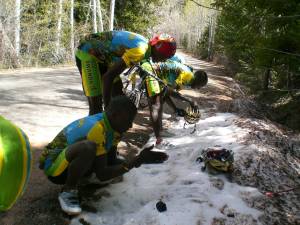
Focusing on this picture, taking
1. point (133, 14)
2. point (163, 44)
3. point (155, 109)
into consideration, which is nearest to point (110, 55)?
point (163, 44)

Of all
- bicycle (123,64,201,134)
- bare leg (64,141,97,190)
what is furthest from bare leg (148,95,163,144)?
bare leg (64,141,97,190)

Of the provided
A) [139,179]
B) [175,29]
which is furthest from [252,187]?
[175,29]

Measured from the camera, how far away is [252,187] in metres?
4.13

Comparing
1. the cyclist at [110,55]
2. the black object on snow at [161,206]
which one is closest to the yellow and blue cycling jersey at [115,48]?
the cyclist at [110,55]

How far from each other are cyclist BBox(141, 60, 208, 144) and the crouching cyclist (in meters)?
2.02

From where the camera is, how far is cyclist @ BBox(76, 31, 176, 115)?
416 centimetres

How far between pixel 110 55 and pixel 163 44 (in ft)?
1.99

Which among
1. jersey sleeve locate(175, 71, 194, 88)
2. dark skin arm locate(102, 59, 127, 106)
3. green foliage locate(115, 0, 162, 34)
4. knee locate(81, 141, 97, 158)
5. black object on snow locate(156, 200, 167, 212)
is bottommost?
Answer: black object on snow locate(156, 200, 167, 212)

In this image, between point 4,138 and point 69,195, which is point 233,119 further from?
point 4,138

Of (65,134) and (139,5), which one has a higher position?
(139,5)

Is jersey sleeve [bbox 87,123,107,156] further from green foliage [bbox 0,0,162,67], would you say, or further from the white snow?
green foliage [bbox 0,0,162,67]

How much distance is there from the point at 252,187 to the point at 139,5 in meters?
25.3

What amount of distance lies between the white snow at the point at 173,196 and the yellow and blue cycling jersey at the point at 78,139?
50cm

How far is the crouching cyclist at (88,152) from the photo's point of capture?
3223 millimetres
